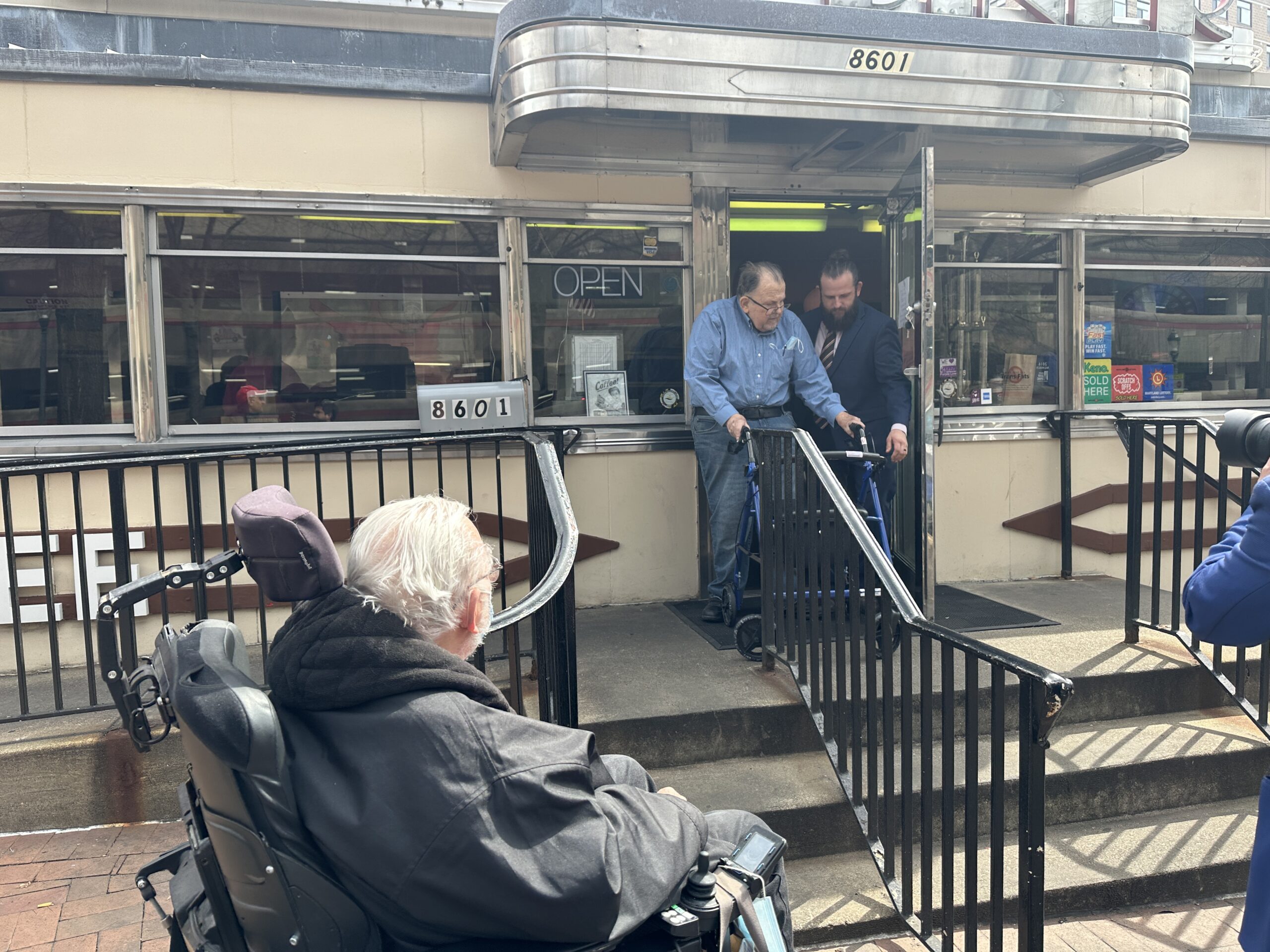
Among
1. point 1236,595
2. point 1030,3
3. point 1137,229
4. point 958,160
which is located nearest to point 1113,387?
point 1137,229

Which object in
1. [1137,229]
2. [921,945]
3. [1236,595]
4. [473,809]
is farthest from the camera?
[1137,229]

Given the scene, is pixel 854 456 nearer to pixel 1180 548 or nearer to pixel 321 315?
pixel 1180 548

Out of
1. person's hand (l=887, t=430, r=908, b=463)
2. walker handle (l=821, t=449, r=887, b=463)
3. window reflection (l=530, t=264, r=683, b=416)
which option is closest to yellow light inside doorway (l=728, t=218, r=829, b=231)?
window reflection (l=530, t=264, r=683, b=416)

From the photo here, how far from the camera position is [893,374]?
17.5ft

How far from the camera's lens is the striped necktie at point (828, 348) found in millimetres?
5797

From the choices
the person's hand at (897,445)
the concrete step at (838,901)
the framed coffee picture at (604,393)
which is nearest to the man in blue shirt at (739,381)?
the person's hand at (897,445)

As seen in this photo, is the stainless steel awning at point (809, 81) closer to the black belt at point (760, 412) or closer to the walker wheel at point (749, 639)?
the black belt at point (760, 412)

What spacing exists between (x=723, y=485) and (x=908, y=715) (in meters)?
2.50

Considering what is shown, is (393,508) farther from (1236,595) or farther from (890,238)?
(890,238)

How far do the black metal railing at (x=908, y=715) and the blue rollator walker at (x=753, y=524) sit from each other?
0.17m

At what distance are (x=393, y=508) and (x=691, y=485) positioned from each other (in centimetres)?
401

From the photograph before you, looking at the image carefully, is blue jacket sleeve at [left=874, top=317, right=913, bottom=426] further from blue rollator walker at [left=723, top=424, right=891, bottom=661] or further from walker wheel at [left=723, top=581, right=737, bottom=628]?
walker wheel at [left=723, top=581, right=737, bottom=628]

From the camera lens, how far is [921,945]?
3088 millimetres

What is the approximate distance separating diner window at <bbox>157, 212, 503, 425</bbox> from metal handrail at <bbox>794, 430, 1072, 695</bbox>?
8.20ft
